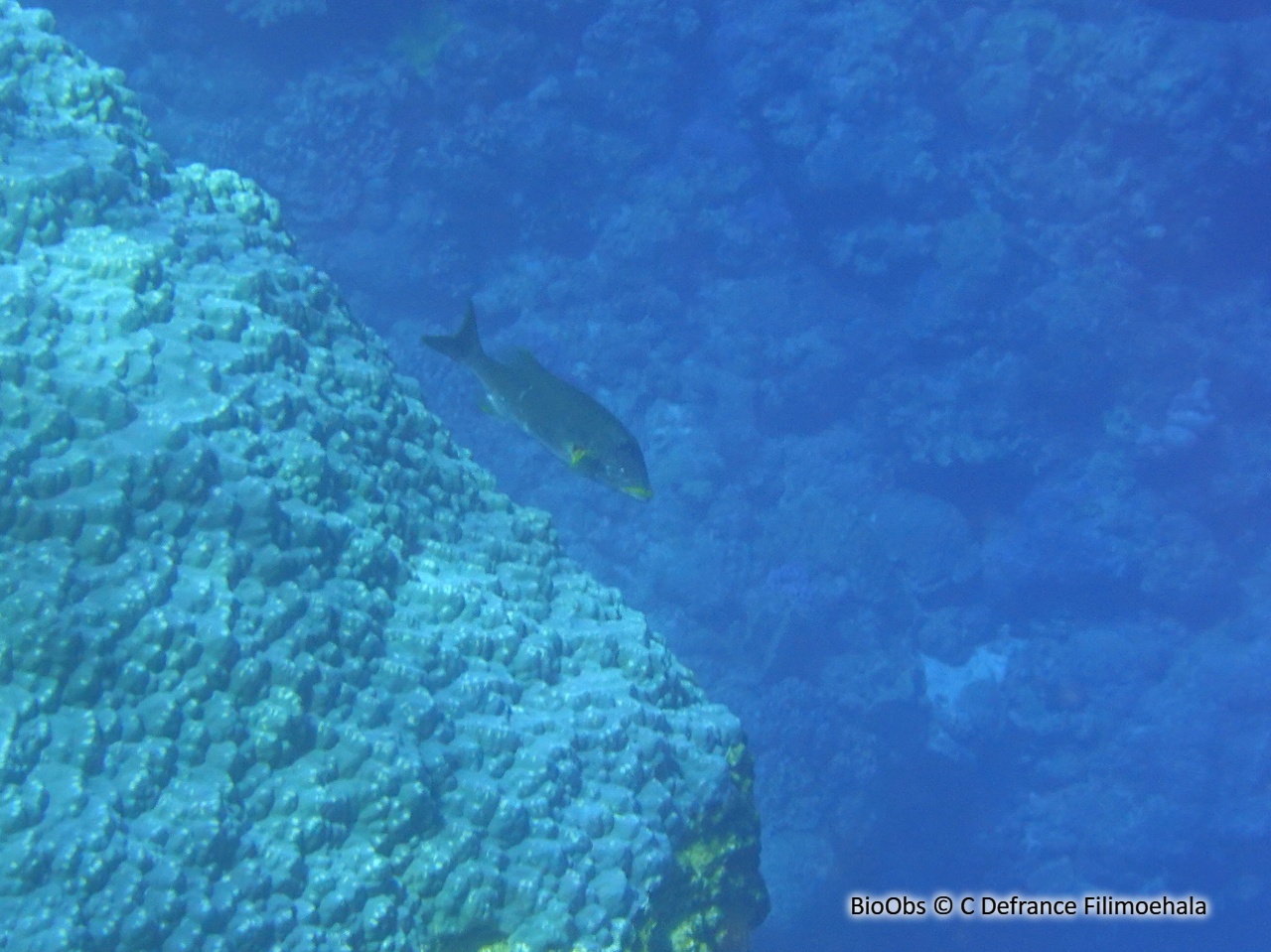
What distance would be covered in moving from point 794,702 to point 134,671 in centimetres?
1062

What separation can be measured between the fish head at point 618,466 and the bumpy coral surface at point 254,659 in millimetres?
546

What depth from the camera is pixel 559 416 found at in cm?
346

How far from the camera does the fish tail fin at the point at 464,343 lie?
11.9 feet

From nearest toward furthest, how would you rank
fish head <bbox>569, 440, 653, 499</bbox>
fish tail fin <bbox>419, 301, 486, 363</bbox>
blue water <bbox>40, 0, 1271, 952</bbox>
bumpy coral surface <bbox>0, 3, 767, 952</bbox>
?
bumpy coral surface <bbox>0, 3, 767, 952</bbox>, fish head <bbox>569, 440, 653, 499</bbox>, fish tail fin <bbox>419, 301, 486, 363</bbox>, blue water <bbox>40, 0, 1271, 952</bbox>

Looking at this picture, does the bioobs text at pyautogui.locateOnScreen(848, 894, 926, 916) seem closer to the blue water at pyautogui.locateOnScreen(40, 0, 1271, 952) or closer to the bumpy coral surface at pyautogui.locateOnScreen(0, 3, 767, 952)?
the blue water at pyautogui.locateOnScreen(40, 0, 1271, 952)

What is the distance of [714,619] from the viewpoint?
1191cm

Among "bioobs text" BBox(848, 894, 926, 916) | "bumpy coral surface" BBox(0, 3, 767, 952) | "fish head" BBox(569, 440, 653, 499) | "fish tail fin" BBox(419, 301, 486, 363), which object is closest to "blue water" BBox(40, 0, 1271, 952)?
"bioobs text" BBox(848, 894, 926, 916)

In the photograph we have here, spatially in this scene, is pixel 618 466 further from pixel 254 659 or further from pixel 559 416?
pixel 254 659

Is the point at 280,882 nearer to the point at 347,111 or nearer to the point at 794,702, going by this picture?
the point at 794,702

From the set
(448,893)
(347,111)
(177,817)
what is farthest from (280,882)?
(347,111)

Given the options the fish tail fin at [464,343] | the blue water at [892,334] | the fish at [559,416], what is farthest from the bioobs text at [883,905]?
the fish tail fin at [464,343]

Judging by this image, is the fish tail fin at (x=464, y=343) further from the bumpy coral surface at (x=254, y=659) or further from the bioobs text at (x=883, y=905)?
the bioobs text at (x=883, y=905)

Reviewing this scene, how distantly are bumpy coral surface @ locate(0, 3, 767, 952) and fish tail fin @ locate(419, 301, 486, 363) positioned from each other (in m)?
0.56

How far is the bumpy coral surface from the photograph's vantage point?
6.26 feet
